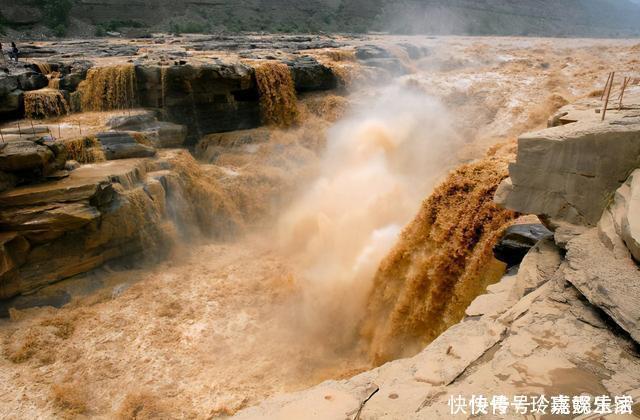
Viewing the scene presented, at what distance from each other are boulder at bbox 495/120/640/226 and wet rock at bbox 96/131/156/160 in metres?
7.13

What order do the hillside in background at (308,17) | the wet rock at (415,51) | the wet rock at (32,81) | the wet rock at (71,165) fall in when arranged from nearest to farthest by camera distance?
the wet rock at (71,165) < the wet rock at (32,81) < the wet rock at (415,51) < the hillside in background at (308,17)

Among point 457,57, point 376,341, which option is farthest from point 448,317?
point 457,57

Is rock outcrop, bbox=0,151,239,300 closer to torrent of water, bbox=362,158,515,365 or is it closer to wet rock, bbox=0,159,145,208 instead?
wet rock, bbox=0,159,145,208

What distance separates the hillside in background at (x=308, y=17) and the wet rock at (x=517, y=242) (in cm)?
2496

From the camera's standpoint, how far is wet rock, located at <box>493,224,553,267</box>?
15.1 feet

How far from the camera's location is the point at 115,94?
10.0 meters

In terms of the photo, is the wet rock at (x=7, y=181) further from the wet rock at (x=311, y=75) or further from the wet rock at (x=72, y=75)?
the wet rock at (x=311, y=75)

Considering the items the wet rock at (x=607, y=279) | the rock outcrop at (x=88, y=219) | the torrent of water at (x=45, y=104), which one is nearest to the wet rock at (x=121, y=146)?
the rock outcrop at (x=88, y=219)

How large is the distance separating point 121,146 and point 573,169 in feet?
25.6

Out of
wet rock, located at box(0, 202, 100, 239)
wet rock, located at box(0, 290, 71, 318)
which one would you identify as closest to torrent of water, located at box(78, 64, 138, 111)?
wet rock, located at box(0, 202, 100, 239)

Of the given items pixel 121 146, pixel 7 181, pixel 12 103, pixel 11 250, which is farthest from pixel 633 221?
pixel 12 103

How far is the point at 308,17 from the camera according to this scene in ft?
108

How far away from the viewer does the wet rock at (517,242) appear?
A: 15.1 ft

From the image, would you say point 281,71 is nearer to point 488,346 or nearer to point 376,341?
point 376,341
